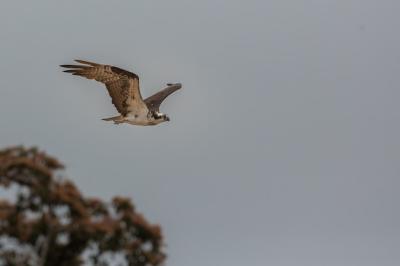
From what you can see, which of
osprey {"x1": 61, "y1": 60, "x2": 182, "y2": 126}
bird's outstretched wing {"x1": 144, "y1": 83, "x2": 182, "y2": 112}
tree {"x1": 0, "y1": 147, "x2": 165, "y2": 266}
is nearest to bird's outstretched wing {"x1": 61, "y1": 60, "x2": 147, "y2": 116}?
osprey {"x1": 61, "y1": 60, "x2": 182, "y2": 126}

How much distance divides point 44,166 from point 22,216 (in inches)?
46.9

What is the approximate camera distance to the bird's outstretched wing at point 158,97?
4456cm

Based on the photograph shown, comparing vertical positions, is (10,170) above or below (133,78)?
below

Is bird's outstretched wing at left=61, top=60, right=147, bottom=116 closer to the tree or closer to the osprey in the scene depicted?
the osprey

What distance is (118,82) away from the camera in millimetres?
40656

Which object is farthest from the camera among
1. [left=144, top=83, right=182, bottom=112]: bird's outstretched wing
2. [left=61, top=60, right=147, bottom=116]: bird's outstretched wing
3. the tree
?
[left=144, top=83, right=182, bottom=112]: bird's outstretched wing

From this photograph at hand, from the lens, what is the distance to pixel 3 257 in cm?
2438

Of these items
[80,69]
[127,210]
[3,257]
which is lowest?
[3,257]

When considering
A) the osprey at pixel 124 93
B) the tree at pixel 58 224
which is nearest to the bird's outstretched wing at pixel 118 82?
the osprey at pixel 124 93

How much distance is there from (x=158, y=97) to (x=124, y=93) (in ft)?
19.2

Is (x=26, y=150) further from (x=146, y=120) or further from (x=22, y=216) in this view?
(x=146, y=120)

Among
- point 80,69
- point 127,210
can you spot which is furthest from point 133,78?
point 127,210

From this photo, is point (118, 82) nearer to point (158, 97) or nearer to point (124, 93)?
point (124, 93)

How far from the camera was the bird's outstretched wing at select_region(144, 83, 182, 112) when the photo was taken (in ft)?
146
